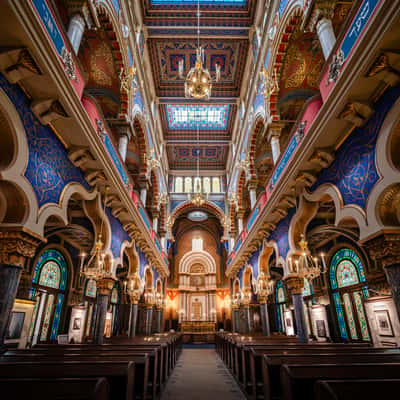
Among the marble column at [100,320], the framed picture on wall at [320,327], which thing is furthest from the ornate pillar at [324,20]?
the framed picture on wall at [320,327]

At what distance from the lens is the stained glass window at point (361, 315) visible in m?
10.9

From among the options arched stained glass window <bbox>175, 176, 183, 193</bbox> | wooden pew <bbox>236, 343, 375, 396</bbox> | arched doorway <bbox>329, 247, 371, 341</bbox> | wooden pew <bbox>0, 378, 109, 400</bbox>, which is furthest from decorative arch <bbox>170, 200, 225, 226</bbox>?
wooden pew <bbox>0, 378, 109, 400</bbox>

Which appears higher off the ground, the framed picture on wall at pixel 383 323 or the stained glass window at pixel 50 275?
the stained glass window at pixel 50 275

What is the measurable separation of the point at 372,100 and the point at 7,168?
19.4 ft

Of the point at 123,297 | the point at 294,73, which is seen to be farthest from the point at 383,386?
the point at 123,297

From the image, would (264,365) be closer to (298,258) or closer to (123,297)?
(298,258)

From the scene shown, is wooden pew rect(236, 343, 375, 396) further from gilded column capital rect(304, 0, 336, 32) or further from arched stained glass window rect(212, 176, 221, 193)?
arched stained glass window rect(212, 176, 221, 193)

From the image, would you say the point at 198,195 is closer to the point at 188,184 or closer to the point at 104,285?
the point at 104,285

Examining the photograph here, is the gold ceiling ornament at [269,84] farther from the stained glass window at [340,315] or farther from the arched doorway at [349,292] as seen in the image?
the stained glass window at [340,315]

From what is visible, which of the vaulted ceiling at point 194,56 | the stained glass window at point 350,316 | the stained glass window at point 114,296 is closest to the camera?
the stained glass window at point 350,316

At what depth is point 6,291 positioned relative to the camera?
399 centimetres

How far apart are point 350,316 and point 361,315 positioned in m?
0.62

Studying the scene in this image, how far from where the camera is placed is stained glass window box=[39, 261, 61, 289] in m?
12.0

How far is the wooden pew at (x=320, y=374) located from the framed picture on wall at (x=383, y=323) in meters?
8.30
